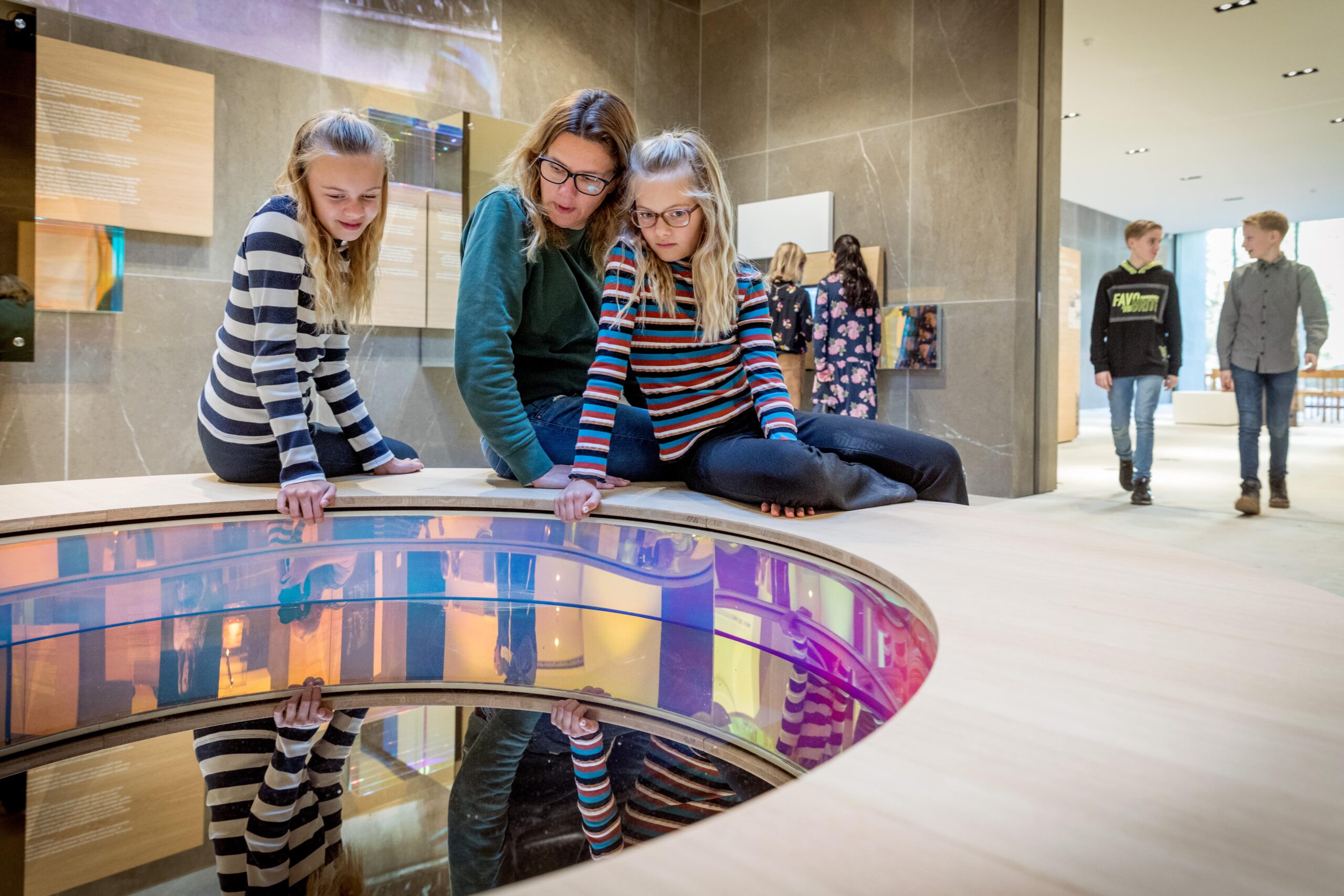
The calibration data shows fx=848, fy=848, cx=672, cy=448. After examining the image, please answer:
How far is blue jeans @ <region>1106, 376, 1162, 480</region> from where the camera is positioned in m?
4.96

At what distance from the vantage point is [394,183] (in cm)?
515

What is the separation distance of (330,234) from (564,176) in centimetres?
58

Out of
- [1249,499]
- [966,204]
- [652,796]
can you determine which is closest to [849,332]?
[966,204]

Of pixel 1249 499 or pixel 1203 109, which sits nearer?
pixel 1249 499

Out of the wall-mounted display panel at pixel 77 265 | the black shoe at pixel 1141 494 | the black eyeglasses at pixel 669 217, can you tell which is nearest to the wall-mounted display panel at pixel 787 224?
the black shoe at pixel 1141 494

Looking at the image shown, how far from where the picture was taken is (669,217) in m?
1.92

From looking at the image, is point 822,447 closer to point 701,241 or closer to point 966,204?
point 701,241

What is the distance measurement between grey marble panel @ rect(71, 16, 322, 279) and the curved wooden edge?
3927 mm

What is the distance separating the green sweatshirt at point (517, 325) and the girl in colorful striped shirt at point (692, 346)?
202 millimetres

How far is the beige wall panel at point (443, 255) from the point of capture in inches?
210

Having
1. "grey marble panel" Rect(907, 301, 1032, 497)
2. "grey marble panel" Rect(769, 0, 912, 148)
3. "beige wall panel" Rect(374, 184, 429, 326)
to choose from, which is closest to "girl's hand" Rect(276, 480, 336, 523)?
"beige wall panel" Rect(374, 184, 429, 326)

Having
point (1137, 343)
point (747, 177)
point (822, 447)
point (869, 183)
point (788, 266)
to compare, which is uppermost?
point (747, 177)

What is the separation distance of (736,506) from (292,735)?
0.96 m

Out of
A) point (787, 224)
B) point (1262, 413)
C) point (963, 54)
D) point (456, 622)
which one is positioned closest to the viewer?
point (456, 622)
